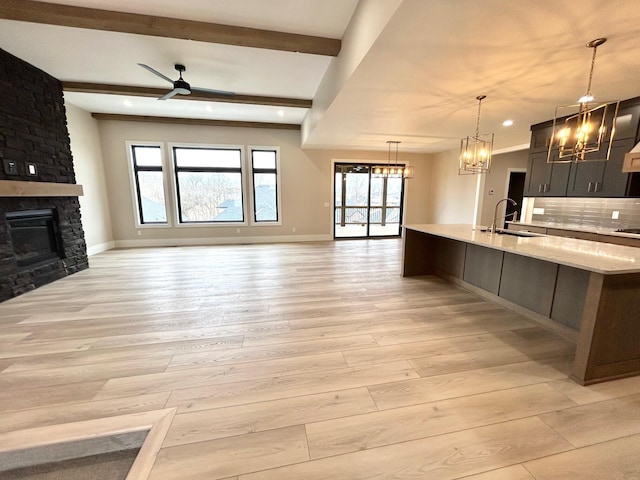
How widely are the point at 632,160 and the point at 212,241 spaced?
791cm

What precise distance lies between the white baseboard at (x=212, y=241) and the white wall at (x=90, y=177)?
20.1 inches

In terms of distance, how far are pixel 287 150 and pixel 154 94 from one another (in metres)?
3.15

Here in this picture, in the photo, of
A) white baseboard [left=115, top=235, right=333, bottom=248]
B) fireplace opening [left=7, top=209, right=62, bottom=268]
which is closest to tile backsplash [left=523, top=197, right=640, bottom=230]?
white baseboard [left=115, top=235, right=333, bottom=248]

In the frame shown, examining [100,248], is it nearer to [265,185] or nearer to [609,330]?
[265,185]

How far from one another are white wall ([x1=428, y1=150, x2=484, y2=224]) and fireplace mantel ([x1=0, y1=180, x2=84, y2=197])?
8.29 metres

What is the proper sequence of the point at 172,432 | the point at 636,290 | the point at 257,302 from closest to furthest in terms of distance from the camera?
the point at 172,432 < the point at 636,290 < the point at 257,302

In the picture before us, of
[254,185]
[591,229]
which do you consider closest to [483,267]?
[591,229]

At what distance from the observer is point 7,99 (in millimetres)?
3438

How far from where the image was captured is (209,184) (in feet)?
22.2

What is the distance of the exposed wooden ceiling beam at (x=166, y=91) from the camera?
14.1 feet

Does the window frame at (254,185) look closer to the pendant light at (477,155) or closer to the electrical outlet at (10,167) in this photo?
the electrical outlet at (10,167)

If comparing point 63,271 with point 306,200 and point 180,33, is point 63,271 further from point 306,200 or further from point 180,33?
point 306,200

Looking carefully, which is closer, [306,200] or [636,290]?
[636,290]

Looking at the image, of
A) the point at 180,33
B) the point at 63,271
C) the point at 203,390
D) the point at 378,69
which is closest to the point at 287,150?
the point at 180,33
